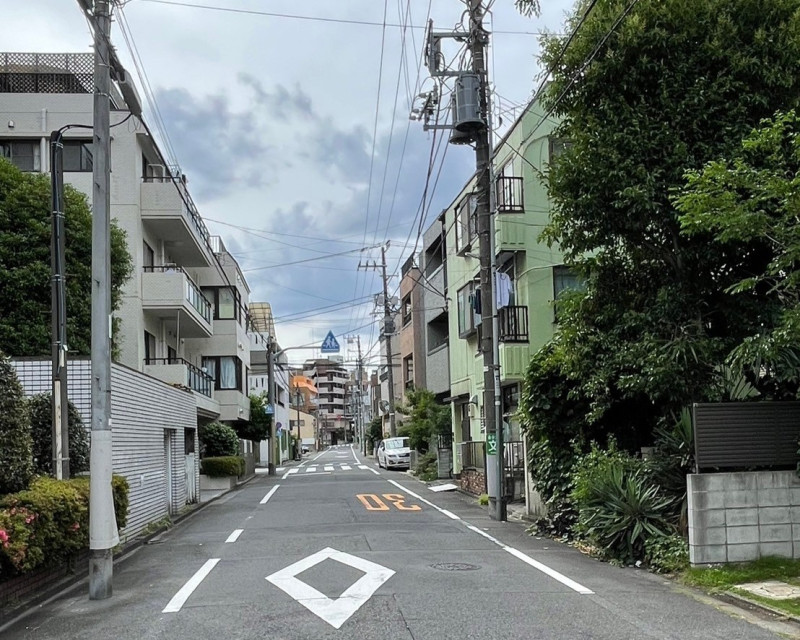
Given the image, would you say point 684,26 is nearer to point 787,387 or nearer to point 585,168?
point 585,168

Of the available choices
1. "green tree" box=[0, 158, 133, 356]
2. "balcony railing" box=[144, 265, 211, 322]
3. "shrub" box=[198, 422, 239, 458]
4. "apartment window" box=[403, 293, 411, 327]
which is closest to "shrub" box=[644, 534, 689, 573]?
"green tree" box=[0, 158, 133, 356]

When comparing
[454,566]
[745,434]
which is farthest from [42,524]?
[745,434]

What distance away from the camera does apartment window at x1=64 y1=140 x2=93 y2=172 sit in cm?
2522

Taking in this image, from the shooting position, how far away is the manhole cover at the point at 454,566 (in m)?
10.4

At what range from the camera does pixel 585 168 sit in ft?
38.2

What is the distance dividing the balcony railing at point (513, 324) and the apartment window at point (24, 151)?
15772mm

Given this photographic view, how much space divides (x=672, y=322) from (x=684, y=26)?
170 inches

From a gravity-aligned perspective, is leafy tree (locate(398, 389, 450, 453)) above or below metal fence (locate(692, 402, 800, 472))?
below

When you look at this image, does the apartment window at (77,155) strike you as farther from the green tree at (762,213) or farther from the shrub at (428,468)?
the green tree at (762,213)

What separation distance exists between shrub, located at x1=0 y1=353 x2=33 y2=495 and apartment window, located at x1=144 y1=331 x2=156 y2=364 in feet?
58.6

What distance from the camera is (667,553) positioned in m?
10.2

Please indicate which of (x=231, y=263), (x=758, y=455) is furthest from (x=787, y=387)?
(x=231, y=263)

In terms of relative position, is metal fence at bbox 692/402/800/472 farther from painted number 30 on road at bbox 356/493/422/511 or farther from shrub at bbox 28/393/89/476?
painted number 30 on road at bbox 356/493/422/511

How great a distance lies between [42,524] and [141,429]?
6846 millimetres
